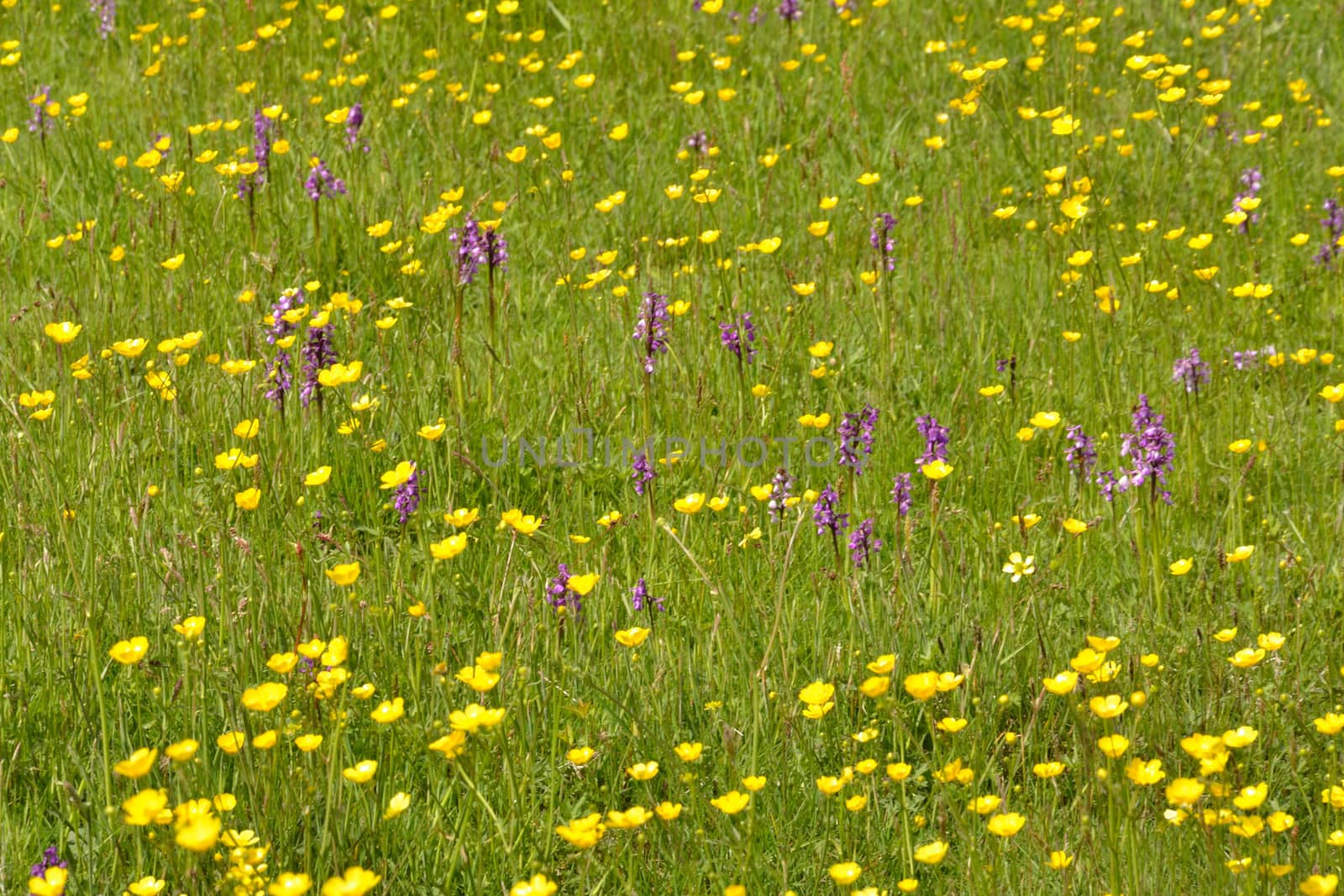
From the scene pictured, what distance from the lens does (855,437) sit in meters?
2.88

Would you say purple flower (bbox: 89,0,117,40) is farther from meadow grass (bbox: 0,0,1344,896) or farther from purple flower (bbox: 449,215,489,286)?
purple flower (bbox: 449,215,489,286)

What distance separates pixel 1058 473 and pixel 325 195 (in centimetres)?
239

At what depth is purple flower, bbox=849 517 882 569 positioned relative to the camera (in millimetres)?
2736

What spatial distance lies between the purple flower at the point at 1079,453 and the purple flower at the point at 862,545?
0.47 meters

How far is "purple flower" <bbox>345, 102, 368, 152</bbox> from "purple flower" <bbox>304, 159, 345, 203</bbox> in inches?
6.3

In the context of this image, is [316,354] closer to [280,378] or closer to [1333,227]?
[280,378]

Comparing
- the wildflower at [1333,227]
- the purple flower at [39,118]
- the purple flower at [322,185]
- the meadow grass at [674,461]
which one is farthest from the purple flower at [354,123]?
the wildflower at [1333,227]

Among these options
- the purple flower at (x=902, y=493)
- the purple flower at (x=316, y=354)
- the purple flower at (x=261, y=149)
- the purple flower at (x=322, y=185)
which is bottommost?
the purple flower at (x=902, y=493)

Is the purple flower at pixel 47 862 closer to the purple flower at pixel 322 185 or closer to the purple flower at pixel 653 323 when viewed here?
the purple flower at pixel 653 323

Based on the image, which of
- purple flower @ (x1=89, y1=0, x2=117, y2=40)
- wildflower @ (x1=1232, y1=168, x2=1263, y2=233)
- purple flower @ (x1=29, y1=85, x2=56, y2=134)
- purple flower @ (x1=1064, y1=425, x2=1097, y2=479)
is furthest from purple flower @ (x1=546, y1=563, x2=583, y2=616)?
purple flower @ (x1=89, y1=0, x2=117, y2=40)

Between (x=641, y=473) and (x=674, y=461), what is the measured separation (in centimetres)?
25

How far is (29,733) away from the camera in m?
2.33

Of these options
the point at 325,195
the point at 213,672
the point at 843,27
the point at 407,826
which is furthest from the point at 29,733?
the point at 843,27

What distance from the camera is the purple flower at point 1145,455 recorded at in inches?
108
